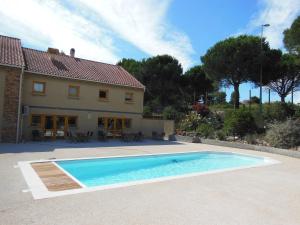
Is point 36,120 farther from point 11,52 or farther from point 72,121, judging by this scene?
point 11,52

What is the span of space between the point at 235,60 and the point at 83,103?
20.2 meters

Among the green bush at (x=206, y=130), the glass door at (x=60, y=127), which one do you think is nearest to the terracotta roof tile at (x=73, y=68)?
the glass door at (x=60, y=127)

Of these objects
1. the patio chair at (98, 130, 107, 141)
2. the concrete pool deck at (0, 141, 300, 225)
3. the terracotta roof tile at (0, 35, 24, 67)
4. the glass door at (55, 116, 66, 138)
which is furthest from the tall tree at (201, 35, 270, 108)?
the concrete pool deck at (0, 141, 300, 225)

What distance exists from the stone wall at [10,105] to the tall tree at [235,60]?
24.6 metres

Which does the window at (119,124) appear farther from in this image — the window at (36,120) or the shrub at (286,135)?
the shrub at (286,135)

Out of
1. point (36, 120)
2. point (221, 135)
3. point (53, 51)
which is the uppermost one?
point (53, 51)

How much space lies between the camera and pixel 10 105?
57.1ft

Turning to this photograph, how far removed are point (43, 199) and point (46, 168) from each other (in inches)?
147

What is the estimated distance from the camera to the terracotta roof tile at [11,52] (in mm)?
17536

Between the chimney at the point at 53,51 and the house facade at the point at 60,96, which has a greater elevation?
the chimney at the point at 53,51

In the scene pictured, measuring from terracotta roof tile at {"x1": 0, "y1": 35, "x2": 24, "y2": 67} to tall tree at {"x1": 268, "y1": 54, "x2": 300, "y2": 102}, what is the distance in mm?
28612

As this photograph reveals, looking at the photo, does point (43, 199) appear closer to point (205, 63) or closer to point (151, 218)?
point (151, 218)

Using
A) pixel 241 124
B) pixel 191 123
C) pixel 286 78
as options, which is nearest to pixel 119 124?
pixel 191 123

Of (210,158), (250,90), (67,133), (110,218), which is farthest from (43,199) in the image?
(250,90)
